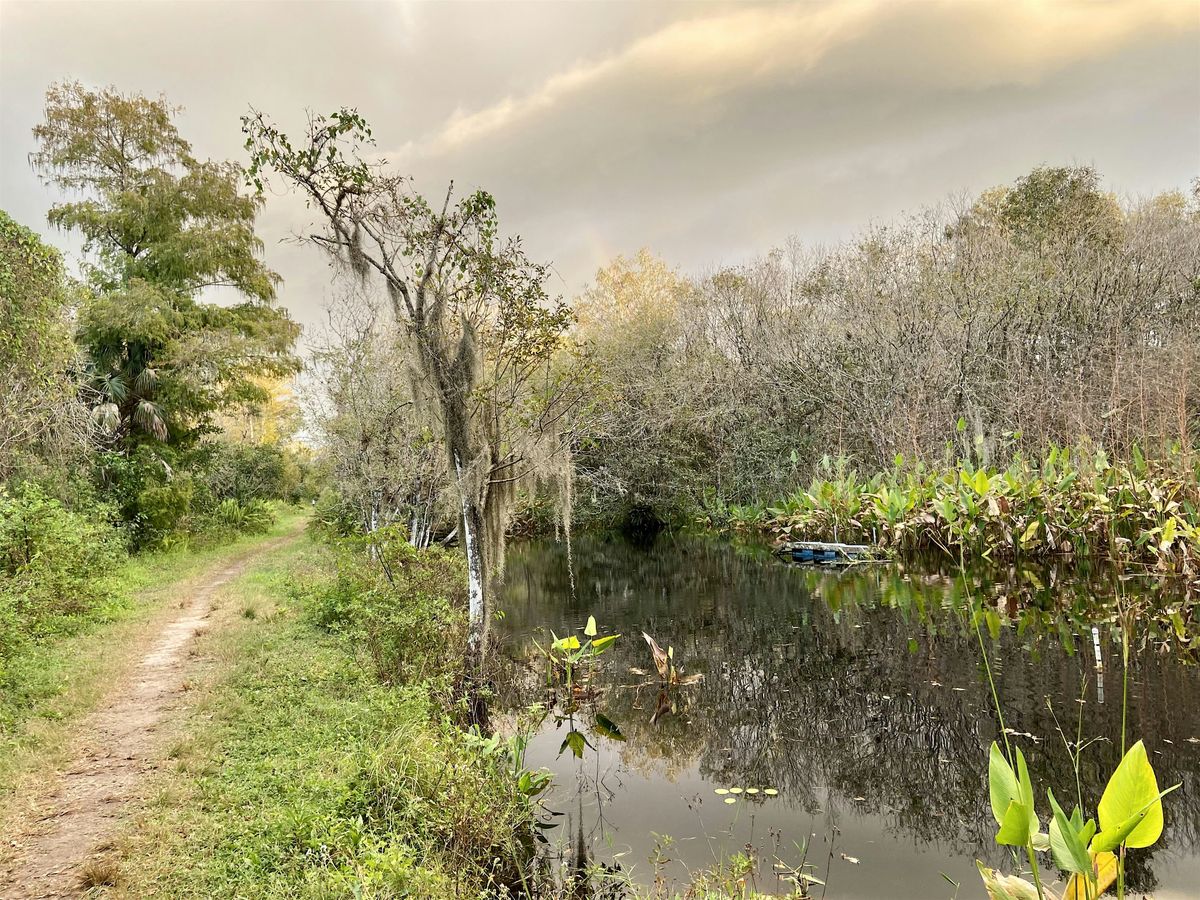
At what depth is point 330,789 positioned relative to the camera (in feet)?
A: 14.3

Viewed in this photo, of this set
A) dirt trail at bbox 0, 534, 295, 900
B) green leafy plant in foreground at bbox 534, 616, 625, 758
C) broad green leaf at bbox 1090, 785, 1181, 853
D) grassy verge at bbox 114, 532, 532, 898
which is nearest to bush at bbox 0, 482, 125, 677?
dirt trail at bbox 0, 534, 295, 900

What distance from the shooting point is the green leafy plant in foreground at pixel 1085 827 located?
2.49 meters

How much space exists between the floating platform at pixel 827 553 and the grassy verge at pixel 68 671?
1209 centimetres

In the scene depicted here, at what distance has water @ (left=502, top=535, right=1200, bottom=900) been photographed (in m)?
4.45

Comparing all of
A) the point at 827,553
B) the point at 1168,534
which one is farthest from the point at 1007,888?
the point at 827,553

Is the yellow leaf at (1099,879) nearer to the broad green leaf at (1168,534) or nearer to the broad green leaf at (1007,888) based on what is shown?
the broad green leaf at (1007,888)

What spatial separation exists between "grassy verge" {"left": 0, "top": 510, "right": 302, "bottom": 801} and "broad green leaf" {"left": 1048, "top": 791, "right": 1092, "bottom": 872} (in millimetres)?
5421

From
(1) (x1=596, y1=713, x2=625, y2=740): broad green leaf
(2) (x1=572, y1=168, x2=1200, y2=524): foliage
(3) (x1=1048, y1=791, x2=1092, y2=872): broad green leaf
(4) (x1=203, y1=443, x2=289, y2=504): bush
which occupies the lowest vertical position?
(1) (x1=596, y1=713, x2=625, y2=740): broad green leaf

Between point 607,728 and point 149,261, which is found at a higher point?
point 149,261

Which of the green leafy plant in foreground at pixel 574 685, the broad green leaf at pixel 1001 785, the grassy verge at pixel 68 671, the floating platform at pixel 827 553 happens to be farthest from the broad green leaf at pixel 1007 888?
the floating platform at pixel 827 553

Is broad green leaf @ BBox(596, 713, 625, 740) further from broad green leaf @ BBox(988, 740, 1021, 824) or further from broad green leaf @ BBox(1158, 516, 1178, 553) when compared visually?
broad green leaf @ BBox(1158, 516, 1178, 553)

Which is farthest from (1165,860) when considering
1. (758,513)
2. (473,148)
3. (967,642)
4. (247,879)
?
(758,513)

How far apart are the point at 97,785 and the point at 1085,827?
5.52 m

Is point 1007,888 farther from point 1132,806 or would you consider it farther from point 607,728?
point 607,728
